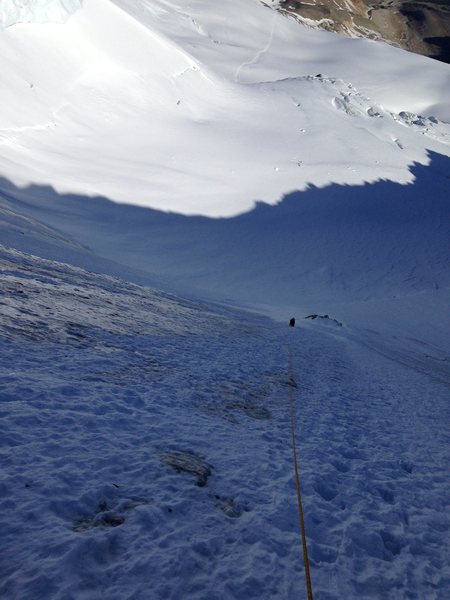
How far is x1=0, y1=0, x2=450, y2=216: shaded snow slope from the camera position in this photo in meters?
31.1

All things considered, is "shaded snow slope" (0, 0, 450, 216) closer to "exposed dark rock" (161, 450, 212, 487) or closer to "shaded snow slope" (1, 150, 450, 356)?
"shaded snow slope" (1, 150, 450, 356)

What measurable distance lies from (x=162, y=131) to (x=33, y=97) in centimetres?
924

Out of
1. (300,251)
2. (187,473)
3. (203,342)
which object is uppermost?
(300,251)

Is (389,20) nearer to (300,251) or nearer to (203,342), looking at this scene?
(300,251)

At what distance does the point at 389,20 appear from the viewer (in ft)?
436

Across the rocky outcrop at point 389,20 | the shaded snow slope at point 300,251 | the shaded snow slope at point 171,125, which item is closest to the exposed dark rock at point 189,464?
the shaded snow slope at point 300,251

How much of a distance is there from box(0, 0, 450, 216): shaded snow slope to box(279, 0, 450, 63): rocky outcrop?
199ft

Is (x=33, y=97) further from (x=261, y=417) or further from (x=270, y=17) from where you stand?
(x=270, y=17)

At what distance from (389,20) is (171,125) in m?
118

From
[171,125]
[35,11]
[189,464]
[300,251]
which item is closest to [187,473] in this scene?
[189,464]

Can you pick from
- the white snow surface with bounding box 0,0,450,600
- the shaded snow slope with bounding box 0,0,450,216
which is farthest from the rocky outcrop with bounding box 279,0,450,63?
the white snow surface with bounding box 0,0,450,600

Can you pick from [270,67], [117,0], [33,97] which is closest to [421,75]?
[270,67]

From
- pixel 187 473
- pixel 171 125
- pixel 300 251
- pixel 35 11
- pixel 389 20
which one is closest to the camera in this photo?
pixel 187 473

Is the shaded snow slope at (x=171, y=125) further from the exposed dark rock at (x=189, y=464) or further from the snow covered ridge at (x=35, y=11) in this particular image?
the exposed dark rock at (x=189, y=464)
